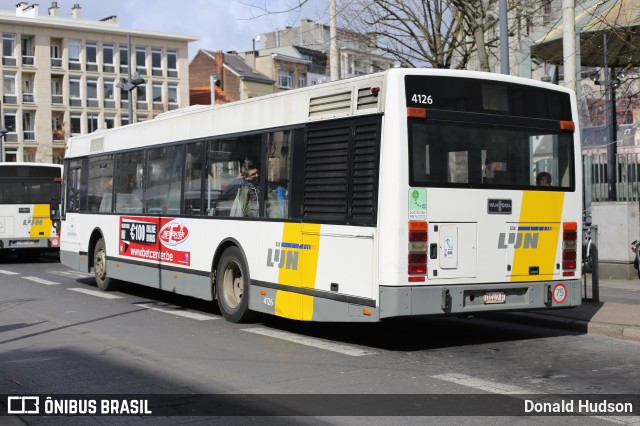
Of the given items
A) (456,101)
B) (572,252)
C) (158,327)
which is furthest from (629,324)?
(158,327)

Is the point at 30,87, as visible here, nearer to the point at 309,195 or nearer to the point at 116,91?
the point at 116,91

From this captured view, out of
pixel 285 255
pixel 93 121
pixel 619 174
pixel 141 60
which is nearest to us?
pixel 285 255

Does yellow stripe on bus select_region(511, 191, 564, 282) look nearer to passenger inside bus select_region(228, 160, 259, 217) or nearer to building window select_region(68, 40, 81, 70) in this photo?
passenger inside bus select_region(228, 160, 259, 217)

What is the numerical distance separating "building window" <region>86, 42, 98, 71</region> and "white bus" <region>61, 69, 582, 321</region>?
79.6m

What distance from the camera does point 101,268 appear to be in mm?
18047

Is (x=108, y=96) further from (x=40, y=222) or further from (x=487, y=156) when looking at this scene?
(x=487, y=156)

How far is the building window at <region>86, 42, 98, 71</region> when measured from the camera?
8950cm

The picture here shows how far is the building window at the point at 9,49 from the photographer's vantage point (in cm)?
8439

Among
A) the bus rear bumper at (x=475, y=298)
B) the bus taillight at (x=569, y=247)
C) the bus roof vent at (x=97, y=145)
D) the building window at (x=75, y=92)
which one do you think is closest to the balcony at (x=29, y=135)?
the building window at (x=75, y=92)

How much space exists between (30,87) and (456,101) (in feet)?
265

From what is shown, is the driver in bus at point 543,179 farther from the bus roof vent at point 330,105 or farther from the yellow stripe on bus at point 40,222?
the yellow stripe on bus at point 40,222

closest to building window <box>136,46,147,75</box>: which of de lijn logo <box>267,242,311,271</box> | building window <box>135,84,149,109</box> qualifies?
building window <box>135,84,149,109</box>

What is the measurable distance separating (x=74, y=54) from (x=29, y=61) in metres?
4.51

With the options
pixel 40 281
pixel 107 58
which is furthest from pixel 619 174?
pixel 107 58
